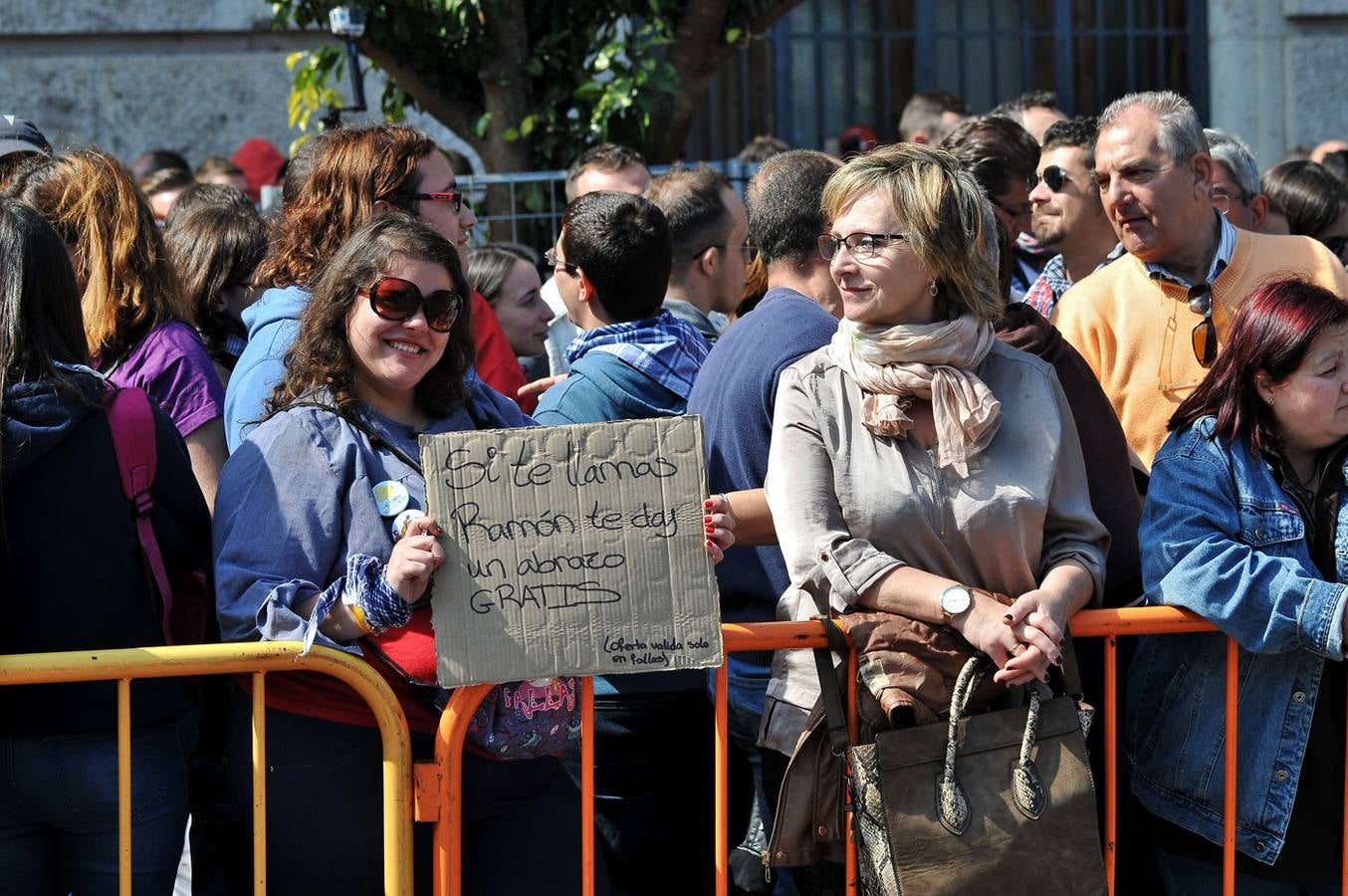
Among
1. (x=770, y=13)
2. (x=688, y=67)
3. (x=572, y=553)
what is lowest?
(x=572, y=553)

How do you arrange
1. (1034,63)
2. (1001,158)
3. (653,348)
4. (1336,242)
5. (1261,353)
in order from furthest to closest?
(1034,63)
(1336,242)
(1001,158)
(653,348)
(1261,353)

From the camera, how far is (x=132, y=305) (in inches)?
148

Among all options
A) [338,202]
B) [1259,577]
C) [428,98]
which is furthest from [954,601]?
[428,98]

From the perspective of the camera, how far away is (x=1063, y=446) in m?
3.13

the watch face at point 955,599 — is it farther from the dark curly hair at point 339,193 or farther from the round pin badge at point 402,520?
the dark curly hair at point 339,193

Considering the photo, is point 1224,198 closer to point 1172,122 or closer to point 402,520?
point 1172,122

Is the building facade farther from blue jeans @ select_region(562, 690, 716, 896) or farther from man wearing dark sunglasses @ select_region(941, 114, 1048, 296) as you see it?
blue jeans @ select_region(562, 690, 716, 896)

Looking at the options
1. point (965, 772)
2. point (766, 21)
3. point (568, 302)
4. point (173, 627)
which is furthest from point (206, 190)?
point (766, 21)

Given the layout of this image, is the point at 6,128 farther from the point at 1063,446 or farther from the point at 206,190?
the point at 1063,446

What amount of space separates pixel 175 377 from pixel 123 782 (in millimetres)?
1108

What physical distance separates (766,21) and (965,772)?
17.4 feet

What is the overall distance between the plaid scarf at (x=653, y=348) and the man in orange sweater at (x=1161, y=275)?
100cm

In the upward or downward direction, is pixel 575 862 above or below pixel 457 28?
below

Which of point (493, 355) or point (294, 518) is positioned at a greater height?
point (493, 355)
